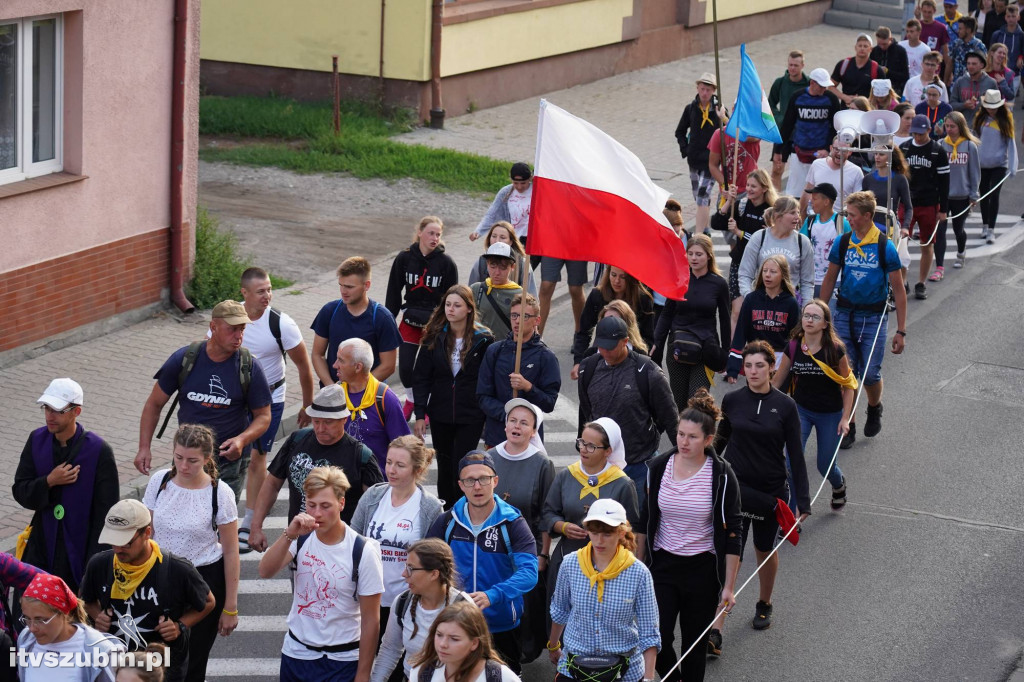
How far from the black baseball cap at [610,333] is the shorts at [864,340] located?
11.2ft

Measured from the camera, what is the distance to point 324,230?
58.7ft

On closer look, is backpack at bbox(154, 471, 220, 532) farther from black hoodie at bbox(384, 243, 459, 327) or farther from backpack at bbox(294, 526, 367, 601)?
black hoodie at bbox(384, 243, 459, 327)

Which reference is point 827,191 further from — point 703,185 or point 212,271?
point 212,271

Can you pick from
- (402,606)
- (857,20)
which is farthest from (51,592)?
(857,20)

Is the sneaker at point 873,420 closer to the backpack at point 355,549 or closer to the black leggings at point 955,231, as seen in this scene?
the black leggings at point 955,231

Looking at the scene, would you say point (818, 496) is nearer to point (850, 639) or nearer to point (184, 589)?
point (850, 639)

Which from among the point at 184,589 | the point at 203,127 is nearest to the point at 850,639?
the point at 184,589

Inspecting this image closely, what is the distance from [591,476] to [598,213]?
6.72 ft

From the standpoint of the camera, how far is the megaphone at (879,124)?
48.4 ft

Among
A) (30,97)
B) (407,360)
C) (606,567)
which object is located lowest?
(407,360)

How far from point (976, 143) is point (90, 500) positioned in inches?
514

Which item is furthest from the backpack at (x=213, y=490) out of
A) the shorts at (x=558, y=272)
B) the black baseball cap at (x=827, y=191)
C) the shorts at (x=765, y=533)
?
the black baseball cap at (x=827, y=191)

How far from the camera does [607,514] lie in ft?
22.4

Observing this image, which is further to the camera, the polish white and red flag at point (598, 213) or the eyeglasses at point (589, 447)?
the polish white and red flag at point (598, 213)
